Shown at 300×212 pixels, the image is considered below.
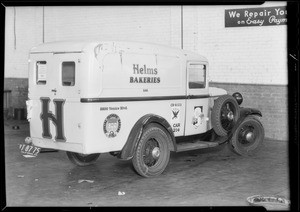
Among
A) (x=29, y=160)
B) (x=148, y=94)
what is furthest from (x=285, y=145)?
(x=29, y=160)

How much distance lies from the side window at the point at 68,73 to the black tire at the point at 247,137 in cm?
374

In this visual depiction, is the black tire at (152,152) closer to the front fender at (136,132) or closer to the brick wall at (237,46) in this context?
the front fender at (136,132)

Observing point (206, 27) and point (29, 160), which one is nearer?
point (29, 160)

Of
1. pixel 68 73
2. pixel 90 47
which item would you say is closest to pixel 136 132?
pixel 68 73

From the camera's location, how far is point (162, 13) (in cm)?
1405

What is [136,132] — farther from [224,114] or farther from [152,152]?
[224,114]

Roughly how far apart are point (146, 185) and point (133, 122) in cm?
112

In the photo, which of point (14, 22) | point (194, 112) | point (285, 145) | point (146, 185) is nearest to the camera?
point (146, 185)

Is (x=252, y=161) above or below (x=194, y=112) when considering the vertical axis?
below

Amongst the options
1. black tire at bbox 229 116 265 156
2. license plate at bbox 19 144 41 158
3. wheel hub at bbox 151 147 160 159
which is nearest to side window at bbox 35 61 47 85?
license plate at bbox 19 144 41 158

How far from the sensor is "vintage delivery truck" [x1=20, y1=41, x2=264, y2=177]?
749cm

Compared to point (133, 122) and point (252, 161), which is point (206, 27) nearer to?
point (252, 161)

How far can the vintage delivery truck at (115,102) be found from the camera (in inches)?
295

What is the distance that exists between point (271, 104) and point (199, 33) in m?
2.98
